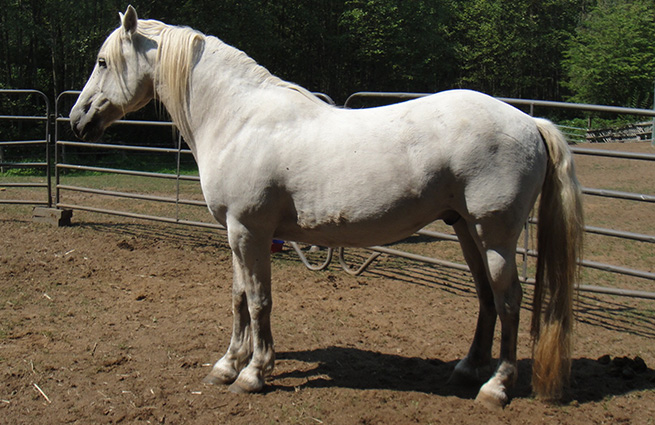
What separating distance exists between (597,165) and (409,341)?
12445 millimetres

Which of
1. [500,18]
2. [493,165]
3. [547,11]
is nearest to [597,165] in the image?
[493,165]

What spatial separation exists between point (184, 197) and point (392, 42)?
19355 mm

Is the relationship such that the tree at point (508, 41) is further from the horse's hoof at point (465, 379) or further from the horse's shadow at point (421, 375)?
the horse's hoof at point (465, 379)

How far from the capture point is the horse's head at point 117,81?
10.1 ft

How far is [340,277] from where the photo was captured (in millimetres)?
5242

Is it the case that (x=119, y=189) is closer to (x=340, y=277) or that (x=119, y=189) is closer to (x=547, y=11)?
(x=340, y=277)

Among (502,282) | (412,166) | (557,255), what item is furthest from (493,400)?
(412,166)

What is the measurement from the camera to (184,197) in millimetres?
9406

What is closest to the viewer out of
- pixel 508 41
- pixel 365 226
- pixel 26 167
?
pixel 365 226

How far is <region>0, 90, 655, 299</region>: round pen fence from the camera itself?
4.10 meters

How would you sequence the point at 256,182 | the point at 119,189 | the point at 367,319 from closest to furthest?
the point at 256,182 → the point at 367,319 → the point at 119,189

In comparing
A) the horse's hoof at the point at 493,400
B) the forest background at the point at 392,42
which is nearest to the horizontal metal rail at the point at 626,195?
the horse's hoof at the point at 493,400

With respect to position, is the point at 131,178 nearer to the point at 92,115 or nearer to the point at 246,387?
the point at 92,115

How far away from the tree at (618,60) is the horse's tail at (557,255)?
3030cm
